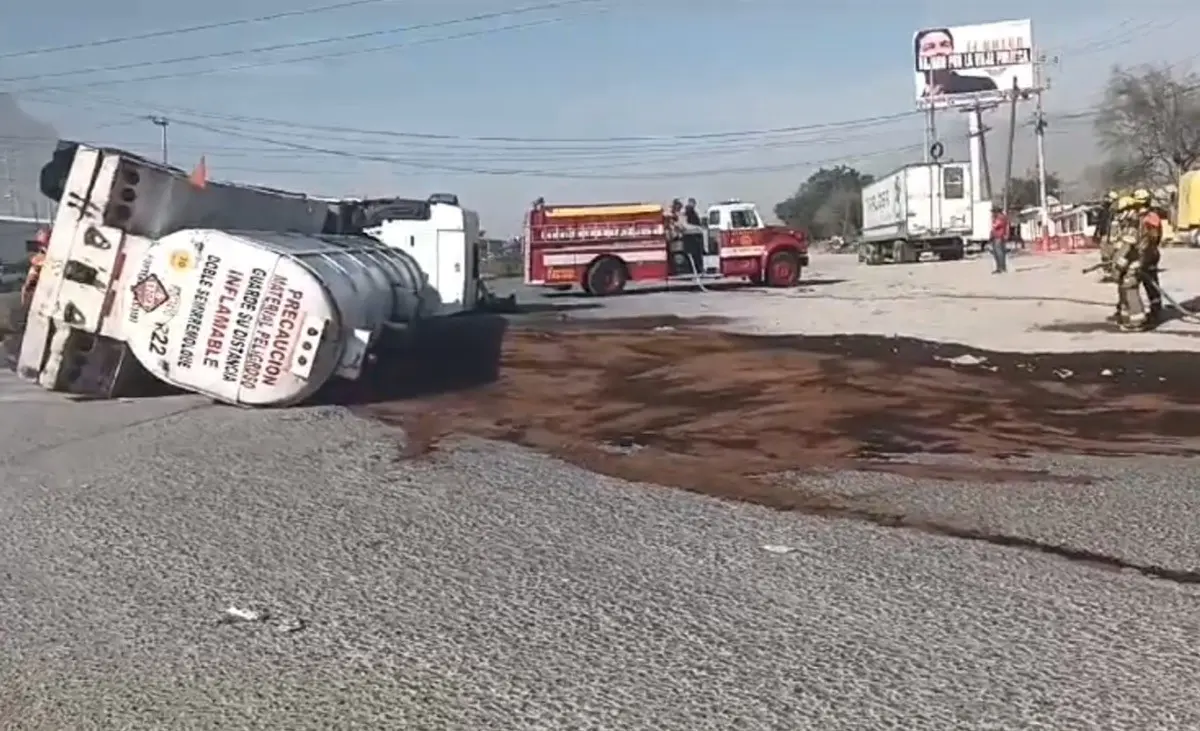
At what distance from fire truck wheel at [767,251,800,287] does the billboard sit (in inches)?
1963

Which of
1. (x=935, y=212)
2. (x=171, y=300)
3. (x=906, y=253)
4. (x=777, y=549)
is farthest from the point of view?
(x=906, y=253)

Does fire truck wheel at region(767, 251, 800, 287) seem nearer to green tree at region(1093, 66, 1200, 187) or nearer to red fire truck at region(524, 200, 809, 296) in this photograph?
red fire truck at region(524, 200, 809, 296)

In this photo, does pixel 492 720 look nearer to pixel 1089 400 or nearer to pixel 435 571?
pixel 435 571

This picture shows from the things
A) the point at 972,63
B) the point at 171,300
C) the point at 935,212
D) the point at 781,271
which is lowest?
the point at 781,271

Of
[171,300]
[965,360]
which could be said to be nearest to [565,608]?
[171,300]

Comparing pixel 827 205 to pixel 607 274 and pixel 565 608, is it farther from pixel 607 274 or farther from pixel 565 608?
pixel 565 608

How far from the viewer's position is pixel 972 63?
84375 millimetres

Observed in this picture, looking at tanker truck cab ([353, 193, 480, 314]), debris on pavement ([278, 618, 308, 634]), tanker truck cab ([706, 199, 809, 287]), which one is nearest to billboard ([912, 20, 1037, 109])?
tanker truck cab ([706, 199, 809, 287])

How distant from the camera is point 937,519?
764 cm

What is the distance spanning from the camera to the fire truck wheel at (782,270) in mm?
37719

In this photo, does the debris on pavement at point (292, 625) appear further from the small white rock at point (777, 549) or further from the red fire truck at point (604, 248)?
the red fire truck at point (604, 248)

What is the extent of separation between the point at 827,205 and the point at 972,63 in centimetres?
5132

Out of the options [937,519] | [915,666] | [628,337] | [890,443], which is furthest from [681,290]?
[915,666]

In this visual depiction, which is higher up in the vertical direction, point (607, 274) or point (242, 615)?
point (607, 274)
